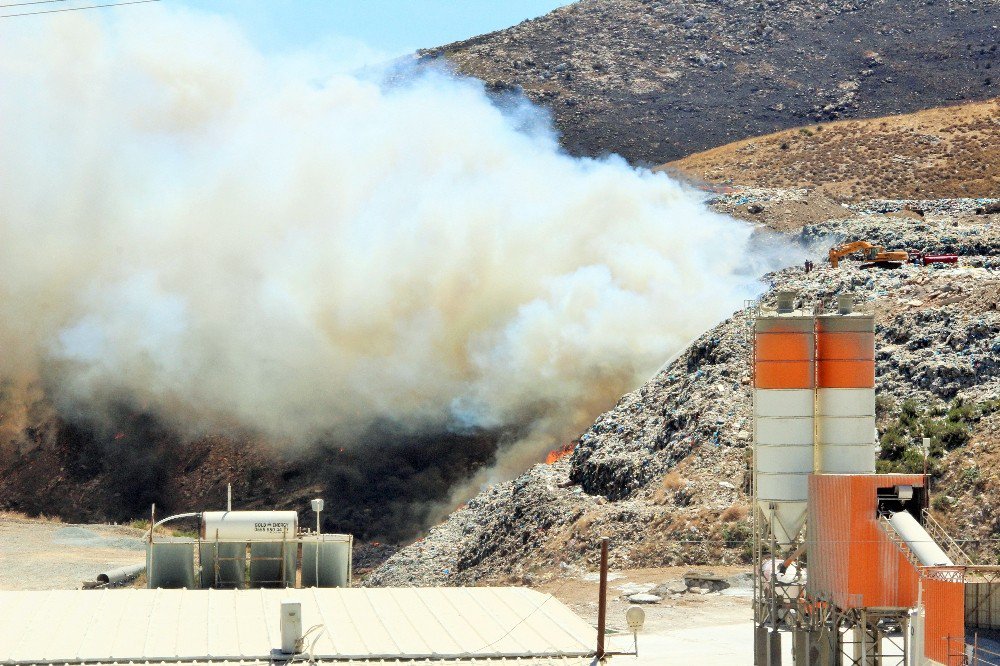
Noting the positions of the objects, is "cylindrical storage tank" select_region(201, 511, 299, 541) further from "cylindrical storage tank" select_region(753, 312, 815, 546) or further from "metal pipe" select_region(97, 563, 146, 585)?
"cylindrical storage tank" select_region(753, 312, 815, 546)


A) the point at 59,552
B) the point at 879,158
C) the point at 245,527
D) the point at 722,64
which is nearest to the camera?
the point at 245,527

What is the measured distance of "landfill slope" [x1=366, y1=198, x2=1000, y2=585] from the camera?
6091cm

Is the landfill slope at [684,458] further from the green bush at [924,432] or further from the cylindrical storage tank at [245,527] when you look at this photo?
the cylindrical storage tank at [245,527]

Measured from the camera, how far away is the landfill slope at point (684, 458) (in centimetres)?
6091

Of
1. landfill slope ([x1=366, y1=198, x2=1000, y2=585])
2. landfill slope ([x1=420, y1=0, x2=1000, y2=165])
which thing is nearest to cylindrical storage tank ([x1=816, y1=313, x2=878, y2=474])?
landfill slope ([x1=366, y1=198, x2=1000, y2=585])

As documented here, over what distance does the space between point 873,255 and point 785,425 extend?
1712 inches

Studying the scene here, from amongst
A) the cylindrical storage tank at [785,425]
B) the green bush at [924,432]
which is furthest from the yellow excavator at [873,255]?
the cylindrical storage tank at [785,425]

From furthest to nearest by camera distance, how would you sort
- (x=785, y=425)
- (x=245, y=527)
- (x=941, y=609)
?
1. (x=245, y=527)
2. (x=785, y=425)
3. (x=941, y=609)

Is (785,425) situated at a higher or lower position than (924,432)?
higher

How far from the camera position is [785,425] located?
3875cm

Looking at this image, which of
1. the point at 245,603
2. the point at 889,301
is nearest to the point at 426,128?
the point at 889,301

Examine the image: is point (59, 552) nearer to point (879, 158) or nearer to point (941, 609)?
point (941, 609)

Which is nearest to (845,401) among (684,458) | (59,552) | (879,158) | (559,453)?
(684,458)

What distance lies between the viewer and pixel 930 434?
202 feet
